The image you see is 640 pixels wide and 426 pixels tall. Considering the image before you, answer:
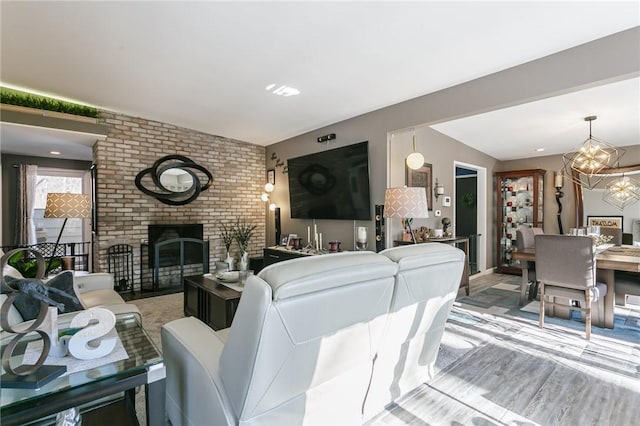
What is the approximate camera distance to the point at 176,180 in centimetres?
510

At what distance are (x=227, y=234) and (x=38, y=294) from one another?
4636 millimetres

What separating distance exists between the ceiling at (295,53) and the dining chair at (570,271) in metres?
1.63

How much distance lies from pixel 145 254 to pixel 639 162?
806 cm

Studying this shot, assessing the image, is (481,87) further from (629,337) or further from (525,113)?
(629,337)

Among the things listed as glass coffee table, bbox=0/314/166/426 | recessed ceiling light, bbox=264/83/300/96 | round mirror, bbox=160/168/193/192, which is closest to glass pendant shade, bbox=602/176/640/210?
recessed ceiling light, bbox=264/83/300/96

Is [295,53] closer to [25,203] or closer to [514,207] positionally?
[514,207]

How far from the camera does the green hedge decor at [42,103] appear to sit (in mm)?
3824

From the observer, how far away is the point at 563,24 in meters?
2.26

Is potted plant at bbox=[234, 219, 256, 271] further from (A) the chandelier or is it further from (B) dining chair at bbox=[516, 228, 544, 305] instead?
(A) the chandelier

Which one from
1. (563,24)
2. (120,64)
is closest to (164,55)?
(120,64)

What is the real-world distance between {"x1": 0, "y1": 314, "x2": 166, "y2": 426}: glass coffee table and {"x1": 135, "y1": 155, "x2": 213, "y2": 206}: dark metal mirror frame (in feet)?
12.3

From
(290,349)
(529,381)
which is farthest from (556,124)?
(290,349)

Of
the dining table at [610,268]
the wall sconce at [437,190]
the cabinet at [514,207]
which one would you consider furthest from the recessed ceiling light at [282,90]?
the cabinet at [514,207]

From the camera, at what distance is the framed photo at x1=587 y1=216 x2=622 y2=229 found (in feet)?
16.9
